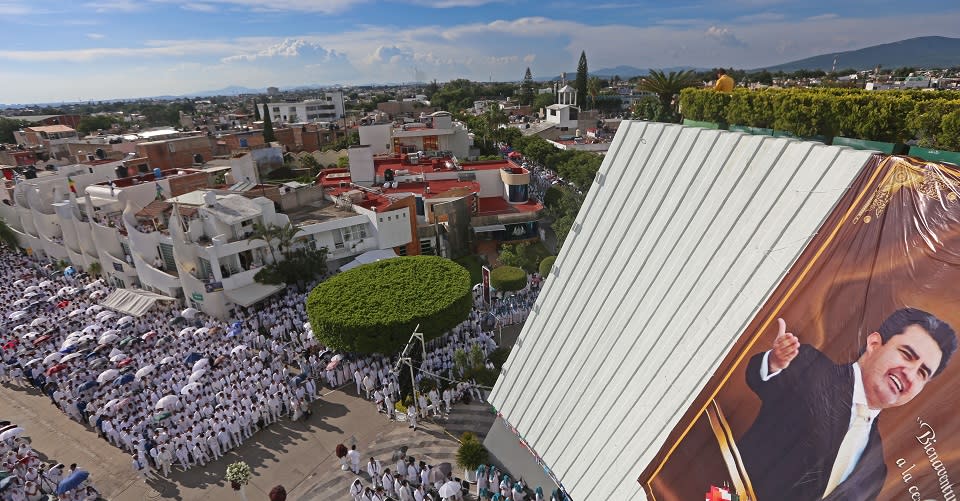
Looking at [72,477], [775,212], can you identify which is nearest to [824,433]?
[775,212]

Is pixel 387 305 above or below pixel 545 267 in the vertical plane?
above

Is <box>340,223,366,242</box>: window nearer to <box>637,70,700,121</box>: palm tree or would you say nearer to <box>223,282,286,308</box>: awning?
<box>223,282,286,308</box>: awning

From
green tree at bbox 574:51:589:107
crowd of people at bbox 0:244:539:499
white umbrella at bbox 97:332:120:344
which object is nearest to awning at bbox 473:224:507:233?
crowd of people at bbox 0:244:539:499

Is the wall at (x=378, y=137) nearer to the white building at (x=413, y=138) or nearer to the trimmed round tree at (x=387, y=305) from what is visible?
the white building at (x=413, y=138)

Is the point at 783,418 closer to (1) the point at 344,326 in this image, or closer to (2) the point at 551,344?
(2) the point at 551,344

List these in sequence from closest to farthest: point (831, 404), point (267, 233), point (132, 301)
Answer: point (831, 404)
point (267, 233)
point (132, 301)

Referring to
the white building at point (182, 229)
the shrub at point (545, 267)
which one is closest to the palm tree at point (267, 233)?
the white building at point (182, 229)

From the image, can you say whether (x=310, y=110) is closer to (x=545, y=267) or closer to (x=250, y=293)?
(x=250, y=293)

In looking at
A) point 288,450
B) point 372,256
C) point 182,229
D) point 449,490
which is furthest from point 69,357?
point 449,490
